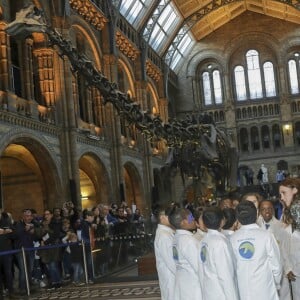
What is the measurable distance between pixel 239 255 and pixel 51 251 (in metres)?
6.76

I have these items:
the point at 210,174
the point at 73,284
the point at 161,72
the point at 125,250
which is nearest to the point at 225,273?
the point at 73,284

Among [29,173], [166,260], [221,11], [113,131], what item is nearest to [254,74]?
[221,11]

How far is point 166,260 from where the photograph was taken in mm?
6652

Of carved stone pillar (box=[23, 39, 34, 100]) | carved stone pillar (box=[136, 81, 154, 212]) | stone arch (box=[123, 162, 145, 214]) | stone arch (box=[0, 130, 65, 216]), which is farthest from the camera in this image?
carved stone pillar (box=[136, 81, 154, 212])

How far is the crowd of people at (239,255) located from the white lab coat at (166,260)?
362 mm

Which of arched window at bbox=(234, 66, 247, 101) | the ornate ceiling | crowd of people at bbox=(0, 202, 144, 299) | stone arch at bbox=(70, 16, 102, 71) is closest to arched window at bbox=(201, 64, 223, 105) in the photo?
arched window at bbox=(234, 66, 247, 101)

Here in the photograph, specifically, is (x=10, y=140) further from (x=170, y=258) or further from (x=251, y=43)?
(x=251, y=43)

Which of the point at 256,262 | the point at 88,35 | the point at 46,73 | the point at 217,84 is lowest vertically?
the point at 256,262

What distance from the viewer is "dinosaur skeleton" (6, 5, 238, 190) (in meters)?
6.50

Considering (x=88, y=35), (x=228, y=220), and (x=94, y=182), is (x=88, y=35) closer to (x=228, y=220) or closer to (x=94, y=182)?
(x=94, y=182)

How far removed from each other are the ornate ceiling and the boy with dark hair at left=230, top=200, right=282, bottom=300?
108ft

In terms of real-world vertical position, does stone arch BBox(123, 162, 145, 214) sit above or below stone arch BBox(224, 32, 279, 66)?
below

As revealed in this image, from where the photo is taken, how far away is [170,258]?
6602 millimetres

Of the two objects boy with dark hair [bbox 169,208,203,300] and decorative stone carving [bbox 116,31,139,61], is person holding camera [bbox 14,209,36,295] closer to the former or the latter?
boy with dark hair [bbox 169,208,203,300]
